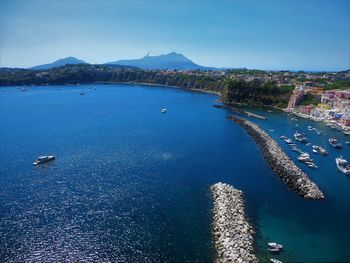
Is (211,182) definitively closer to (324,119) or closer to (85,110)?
(324,119)

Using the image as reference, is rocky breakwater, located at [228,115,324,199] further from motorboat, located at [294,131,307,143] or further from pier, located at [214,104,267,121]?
pier, located at [214,104,267,121]

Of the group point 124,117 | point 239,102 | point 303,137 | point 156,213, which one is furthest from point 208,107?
point 156,213

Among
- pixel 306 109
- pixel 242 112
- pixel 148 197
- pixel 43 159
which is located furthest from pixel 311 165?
pixel 306 109

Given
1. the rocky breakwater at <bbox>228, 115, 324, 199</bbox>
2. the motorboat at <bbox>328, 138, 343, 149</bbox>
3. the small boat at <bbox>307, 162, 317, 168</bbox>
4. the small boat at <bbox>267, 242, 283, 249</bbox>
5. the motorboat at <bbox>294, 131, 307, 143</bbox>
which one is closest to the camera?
the small boat at <bbox>267, 242, 283, 249</bbox>

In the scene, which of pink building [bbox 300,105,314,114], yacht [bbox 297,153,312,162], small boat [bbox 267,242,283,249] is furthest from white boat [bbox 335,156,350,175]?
pink building [bbox 300,105,314,114]

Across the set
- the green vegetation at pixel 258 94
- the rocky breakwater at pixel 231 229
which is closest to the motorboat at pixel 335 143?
the rocky breakwater at pixel 231 229

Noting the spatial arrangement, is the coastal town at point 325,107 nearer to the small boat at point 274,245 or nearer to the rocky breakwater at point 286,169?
the rocky breakwater at point 286,169
